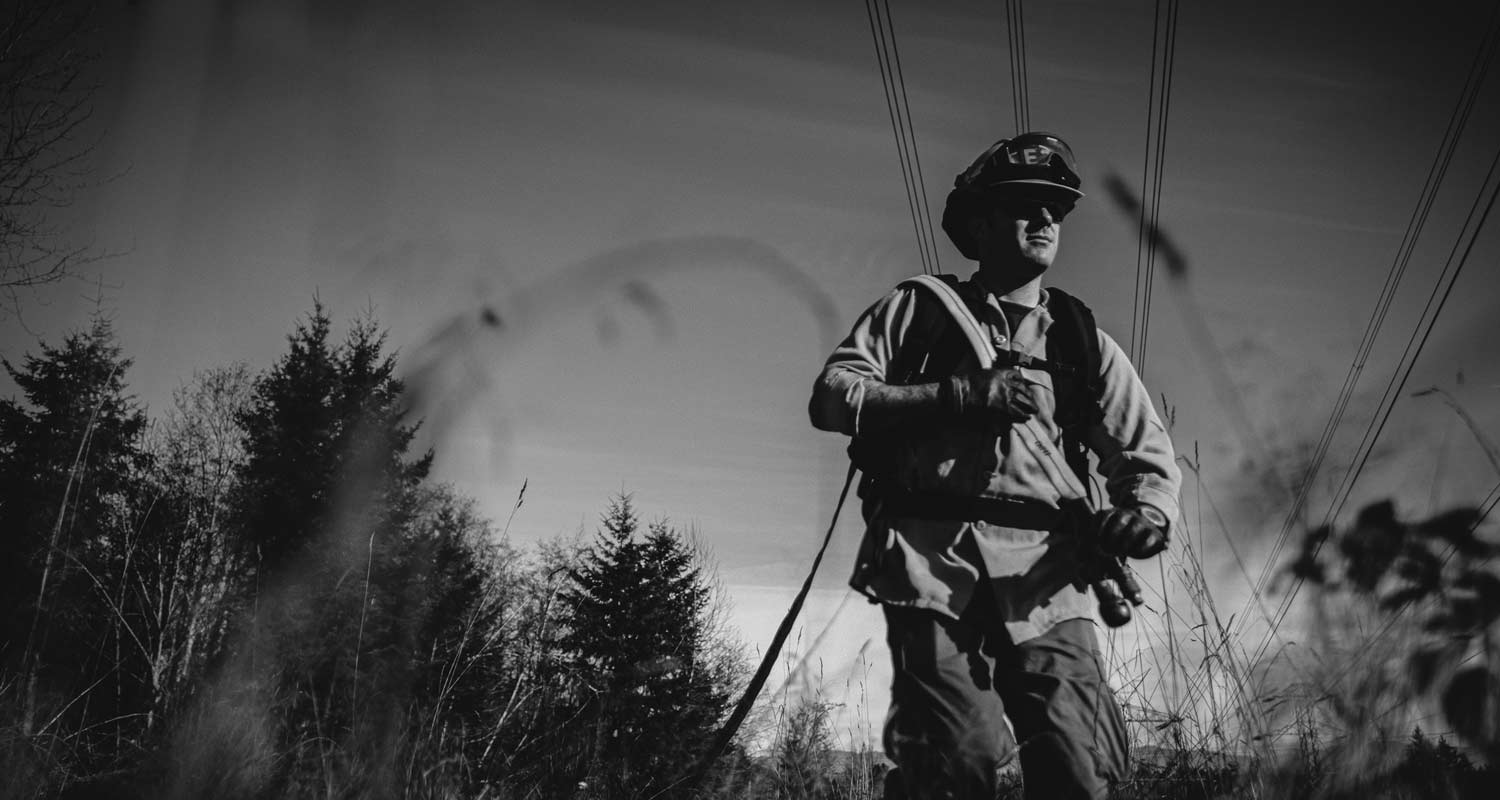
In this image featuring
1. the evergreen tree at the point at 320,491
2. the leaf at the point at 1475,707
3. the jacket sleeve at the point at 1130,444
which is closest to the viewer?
the leaf at the point at 1475,707

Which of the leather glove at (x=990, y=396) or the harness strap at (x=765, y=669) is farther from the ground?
the leather glove at (x=990, y=396)

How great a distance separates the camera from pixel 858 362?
2295mm

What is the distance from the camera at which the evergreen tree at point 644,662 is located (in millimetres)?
3930

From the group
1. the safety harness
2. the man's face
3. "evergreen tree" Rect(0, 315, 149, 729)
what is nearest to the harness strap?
the safety harness

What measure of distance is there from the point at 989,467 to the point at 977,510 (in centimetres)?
13

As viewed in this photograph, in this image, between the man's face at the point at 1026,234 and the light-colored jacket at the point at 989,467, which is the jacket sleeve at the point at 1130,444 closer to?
the light-colored jacket at the point at 989,467

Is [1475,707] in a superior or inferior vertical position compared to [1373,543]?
inferior

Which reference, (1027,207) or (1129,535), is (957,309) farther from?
(1129,535)

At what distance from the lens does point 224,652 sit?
14.8 meters

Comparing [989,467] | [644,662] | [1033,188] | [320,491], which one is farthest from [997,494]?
[320,491]

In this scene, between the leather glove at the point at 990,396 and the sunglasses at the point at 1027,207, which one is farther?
the sunglasses at the point at 1027,207

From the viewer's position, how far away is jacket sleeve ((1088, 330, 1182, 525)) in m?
2.13

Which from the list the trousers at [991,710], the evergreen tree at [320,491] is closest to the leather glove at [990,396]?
the trousers at [991,710]

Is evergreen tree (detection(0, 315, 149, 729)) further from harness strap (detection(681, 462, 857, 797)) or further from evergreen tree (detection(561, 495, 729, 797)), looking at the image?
harness strap (detection(681, 462, 857, 797))
